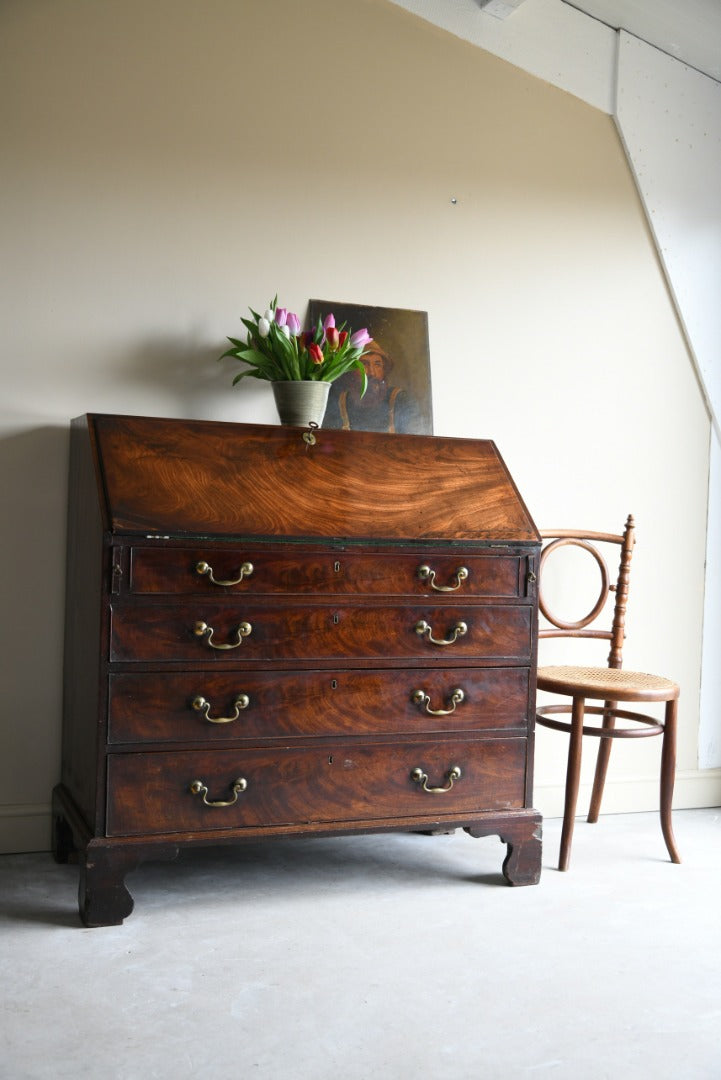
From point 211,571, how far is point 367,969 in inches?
38.2

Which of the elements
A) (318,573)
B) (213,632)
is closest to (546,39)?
(318,573)

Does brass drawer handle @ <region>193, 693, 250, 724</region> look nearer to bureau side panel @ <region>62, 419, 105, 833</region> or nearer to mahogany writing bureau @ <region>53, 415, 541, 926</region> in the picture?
mahogany writing bureau @ <region>53, 415, 541, 926</region>

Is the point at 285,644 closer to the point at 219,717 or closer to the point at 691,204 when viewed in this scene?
the point at 219,717

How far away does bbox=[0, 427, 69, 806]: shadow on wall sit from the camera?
3.09 m

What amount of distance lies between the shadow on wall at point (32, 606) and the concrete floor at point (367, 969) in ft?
0.89

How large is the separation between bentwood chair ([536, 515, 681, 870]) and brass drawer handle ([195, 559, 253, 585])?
103 cm

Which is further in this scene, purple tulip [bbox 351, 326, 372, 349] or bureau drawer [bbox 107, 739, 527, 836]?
purple tulip [bbox 351, 326, 372, 349]

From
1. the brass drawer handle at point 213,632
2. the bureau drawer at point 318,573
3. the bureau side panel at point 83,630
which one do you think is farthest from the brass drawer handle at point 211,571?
the bureau side panel at point 83,630

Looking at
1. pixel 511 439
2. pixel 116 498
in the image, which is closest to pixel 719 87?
pixel 511 439

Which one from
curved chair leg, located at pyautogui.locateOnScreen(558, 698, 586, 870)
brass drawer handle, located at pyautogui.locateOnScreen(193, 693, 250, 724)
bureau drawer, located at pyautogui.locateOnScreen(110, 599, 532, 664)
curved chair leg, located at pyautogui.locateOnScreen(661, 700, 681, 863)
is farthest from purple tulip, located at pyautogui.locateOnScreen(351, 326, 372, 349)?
curved chair leg, located at pyautogui.locateOnScreen(661, 700, 681, 863)

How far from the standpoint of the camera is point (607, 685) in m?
3.13

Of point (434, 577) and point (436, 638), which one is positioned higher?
point (434, 577)

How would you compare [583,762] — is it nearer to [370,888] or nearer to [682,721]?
[682,721]

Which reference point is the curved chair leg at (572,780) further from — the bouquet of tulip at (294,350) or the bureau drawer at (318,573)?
the bouquet of tulip at (294,350)
